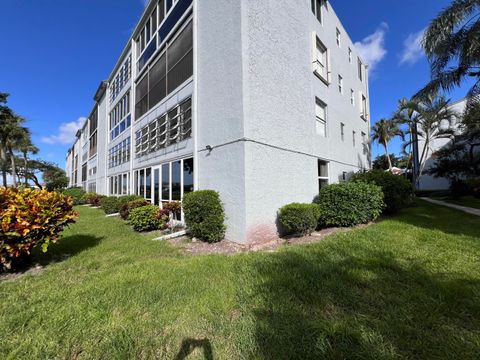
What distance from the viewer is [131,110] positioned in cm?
1573

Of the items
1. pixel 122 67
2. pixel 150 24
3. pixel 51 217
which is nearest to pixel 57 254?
pixel 51 217

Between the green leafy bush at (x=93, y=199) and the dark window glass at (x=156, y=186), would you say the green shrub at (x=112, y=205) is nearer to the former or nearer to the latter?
the dark window glass at (x=156, y=186)

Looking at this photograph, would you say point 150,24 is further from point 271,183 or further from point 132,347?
point 132,347

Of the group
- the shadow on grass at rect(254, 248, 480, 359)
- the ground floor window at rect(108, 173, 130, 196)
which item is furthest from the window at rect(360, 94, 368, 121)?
the ground floor window at rect(108, 173, 130, 196)

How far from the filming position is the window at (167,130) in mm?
9336

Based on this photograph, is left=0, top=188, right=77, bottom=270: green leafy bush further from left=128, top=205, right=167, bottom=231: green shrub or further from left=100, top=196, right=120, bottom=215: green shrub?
left=100, top=196, right=120, bottom=215: green shrub

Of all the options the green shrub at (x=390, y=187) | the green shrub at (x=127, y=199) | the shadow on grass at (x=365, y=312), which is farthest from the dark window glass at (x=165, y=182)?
the green shrub at (x=390, y=187)

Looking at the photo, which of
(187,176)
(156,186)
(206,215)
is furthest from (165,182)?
(206,215)

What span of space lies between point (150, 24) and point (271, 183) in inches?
498

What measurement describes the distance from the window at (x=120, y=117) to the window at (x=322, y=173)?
12.8 m

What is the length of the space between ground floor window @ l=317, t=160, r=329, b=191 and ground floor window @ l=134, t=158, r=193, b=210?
18.6ft

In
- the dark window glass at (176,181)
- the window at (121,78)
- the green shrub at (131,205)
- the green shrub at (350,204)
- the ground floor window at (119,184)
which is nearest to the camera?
the green shrub at (350,204)

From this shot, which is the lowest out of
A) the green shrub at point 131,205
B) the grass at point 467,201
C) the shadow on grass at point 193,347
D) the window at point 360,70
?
the shadow on grass at point 193,347

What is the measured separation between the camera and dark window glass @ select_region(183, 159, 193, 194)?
28.8ft
